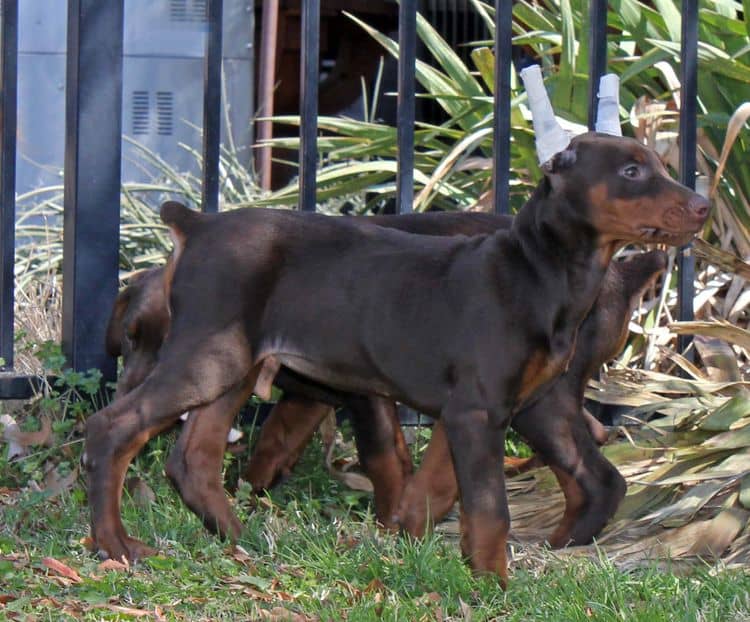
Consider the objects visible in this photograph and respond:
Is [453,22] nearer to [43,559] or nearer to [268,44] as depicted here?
[268,44]

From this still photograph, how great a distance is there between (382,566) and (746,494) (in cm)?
105

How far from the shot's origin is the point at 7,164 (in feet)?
15.0

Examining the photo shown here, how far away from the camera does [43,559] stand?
11.4 feet

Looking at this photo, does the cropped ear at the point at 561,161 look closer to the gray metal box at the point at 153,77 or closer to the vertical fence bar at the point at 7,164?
the vertical fence bar at the point at 7,164

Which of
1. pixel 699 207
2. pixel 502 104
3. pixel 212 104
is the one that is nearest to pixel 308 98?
pixel 212 104

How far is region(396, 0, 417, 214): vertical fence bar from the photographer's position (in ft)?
15.1

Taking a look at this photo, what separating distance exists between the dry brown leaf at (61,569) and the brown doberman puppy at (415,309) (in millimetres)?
169

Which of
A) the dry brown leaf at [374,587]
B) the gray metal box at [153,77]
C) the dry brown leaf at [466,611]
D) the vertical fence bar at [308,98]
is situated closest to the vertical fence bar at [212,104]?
the vertical fence bar at [308,98]

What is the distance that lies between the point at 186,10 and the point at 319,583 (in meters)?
6.10

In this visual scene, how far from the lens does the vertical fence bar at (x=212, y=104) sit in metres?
4.54

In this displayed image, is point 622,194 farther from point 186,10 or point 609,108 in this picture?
point 186,10

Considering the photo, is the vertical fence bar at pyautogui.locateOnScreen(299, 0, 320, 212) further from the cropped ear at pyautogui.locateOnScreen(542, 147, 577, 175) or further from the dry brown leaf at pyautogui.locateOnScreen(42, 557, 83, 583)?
the dry brown leaf at pyautogui.locateOnScreen(42, 557, 83, 583)

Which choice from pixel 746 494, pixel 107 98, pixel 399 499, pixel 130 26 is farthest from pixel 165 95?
pixel 746 494

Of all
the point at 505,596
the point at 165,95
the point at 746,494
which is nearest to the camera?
the point at 505,596
